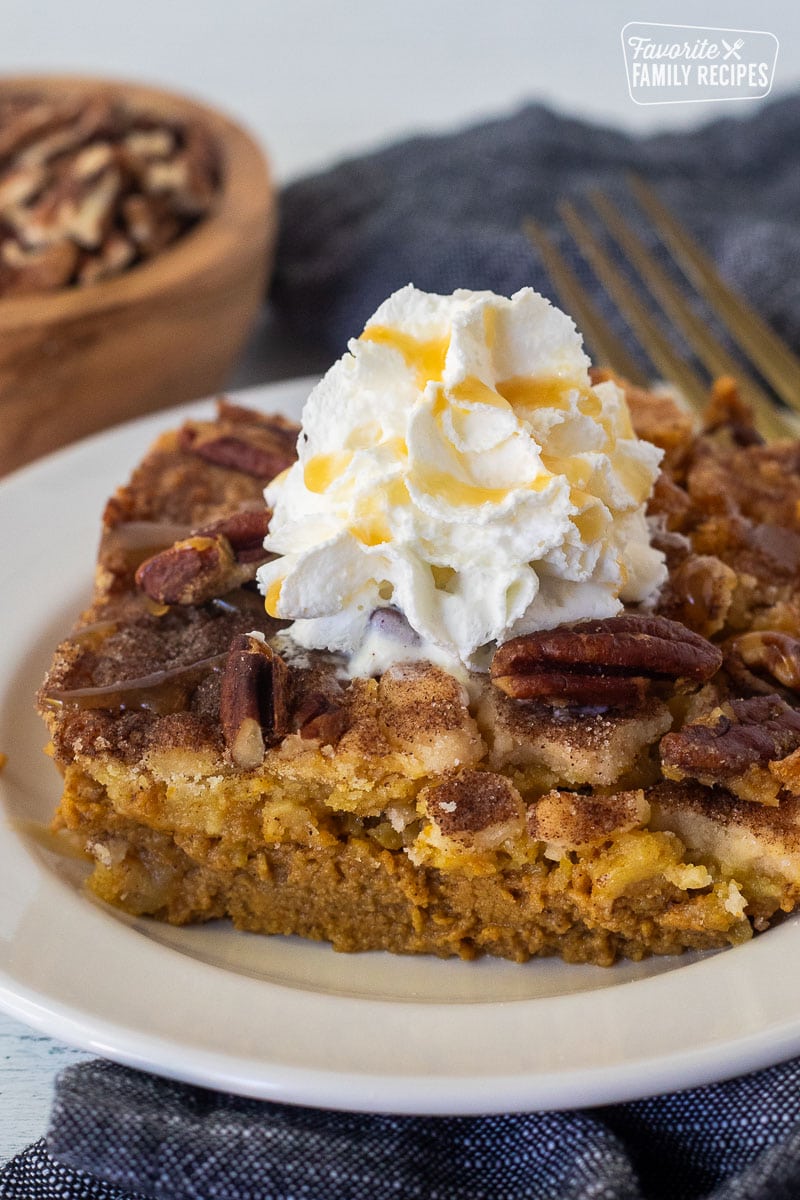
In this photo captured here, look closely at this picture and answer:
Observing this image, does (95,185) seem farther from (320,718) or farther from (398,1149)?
(398,1149)

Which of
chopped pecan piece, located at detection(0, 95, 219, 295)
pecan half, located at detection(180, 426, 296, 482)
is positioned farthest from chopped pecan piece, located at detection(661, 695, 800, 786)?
chopped pecan piece, located at detection(0, 95, 219, 295)

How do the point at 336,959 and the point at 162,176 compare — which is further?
the point at 162,176

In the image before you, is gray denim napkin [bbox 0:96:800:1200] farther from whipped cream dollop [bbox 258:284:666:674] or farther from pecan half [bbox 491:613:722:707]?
whipped cream dollop [bbox 258:284:666:674]

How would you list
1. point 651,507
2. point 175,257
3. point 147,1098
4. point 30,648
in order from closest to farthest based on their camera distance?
point 147,1098, point 651,507, point 30,648, point 175,257

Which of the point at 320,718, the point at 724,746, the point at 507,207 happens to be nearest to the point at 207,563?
the point at 320,718

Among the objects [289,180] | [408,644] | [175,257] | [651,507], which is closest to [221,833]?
[408,644]

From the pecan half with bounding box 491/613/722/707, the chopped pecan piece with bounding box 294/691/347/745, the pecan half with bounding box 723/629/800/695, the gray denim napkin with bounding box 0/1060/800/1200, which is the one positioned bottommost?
the gray denim napkin with bounding box 0/1060/800/1200

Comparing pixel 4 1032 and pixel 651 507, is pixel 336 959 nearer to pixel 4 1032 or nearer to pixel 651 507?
pixel 4 1032
